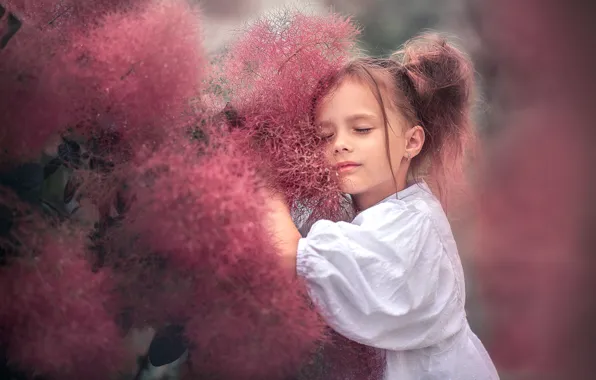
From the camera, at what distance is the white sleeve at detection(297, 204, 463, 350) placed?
0.55 meters

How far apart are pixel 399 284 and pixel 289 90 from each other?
0.70 feet

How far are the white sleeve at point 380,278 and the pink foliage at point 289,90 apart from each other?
0.16ft

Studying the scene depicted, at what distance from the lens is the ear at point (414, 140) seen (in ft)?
2.18

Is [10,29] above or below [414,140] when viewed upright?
above

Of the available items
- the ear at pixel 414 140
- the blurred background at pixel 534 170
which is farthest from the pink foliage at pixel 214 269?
the blurred background at pixel 534 170

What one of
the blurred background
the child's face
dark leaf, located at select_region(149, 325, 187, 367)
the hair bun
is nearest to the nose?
the child's face

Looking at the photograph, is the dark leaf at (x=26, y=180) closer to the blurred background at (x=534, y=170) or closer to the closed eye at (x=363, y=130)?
the closed eye at (x=363, y=130)

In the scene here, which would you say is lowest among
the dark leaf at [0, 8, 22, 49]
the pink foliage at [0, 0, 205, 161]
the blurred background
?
Answer: the blurred background

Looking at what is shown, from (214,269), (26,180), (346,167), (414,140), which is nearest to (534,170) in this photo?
(414,140)

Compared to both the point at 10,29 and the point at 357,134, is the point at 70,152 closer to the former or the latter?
the point at 10,29

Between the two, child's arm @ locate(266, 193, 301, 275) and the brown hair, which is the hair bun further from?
child's arm @ locate(266, 193, 301, 275)

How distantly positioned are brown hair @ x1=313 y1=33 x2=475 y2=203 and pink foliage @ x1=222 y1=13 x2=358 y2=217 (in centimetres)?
4

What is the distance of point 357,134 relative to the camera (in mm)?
619

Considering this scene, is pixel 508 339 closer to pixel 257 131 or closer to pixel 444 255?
pixel 444 255
